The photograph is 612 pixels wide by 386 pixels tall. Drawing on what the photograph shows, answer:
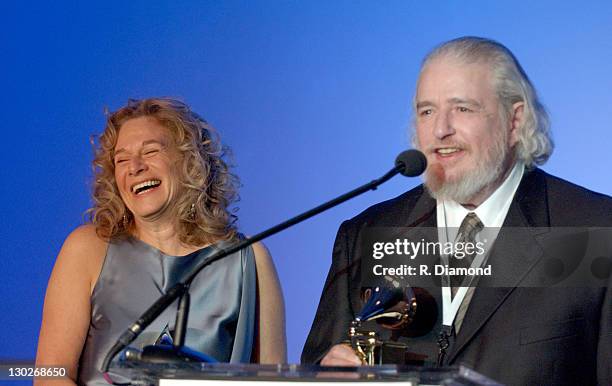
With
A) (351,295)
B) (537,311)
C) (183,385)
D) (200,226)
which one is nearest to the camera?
(183,385)

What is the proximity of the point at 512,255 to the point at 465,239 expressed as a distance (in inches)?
6.1

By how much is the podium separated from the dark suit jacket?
3.16ft

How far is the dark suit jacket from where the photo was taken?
248 centimetres

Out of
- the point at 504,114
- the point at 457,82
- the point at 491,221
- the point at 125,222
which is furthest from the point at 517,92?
the point at 125,222

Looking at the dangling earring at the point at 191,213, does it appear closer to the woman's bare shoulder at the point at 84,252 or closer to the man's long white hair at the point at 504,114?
the woman's bare shoulder at the point at 84,252

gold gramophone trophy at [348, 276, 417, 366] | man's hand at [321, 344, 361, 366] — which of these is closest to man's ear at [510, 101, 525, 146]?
gold gramophone trophy at [348, 276, 417, 366]

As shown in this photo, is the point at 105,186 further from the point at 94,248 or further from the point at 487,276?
the point at 487,276

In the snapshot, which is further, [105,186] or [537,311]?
[105,186]

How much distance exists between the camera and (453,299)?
268cm

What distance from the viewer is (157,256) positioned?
301 centimetres

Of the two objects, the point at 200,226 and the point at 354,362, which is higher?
the point at 200,226

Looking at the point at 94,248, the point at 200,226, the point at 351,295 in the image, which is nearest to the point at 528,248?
the point at 351,295

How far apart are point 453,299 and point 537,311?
0.78ft

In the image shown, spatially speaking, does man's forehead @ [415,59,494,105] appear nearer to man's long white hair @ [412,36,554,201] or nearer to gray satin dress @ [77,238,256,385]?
man's long white hair @ [412,36,554,201]
